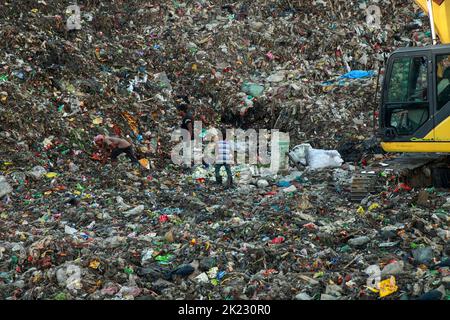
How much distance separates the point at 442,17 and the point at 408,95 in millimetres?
1419

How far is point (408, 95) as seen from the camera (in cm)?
729

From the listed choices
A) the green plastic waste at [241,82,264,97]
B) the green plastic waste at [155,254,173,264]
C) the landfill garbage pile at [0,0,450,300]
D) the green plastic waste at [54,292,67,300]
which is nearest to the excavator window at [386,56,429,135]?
the landfill garbage pile at [0,0,450,300]

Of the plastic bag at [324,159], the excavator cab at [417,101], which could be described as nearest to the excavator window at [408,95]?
the excavator cab at [417,101]

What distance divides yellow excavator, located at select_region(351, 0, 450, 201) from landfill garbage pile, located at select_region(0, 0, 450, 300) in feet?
1.40

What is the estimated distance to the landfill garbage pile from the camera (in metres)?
5.04

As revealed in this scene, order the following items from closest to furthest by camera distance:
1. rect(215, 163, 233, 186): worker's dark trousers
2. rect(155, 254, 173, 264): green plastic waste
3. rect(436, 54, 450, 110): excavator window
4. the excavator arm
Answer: rect(155, 254, 173, 264): green plastic waste < rect(436, 54, 450, 110): excavator window < the excavator arm < rect(215, 163, 233, 186): worker's dark trousers

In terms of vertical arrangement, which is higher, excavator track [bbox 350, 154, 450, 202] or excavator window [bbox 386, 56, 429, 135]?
excavator window [bbox 386, 56, 429, 135]

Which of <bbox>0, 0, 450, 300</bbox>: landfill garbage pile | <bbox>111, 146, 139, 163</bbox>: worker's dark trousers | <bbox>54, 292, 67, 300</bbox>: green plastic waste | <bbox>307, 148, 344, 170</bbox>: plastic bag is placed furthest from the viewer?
<bbox>111, 146, 139, 163</bbox>: worker's dark trousers

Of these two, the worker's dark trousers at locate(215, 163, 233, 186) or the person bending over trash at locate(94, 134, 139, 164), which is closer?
the worker's dark trousers at locate(215, 163, 233, 186)

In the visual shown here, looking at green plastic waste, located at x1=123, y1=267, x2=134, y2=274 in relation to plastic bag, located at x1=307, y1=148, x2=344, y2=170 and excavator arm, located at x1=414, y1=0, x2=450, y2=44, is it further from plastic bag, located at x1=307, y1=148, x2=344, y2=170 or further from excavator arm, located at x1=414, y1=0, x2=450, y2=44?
excavator arm, located at x1=414, y1=0, x2=450, y2=44

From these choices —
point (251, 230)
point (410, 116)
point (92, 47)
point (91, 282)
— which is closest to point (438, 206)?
point (410, 116)

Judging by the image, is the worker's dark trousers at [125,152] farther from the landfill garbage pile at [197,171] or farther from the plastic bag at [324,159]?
the plastic bag at [324,159]

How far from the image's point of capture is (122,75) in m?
11.1
